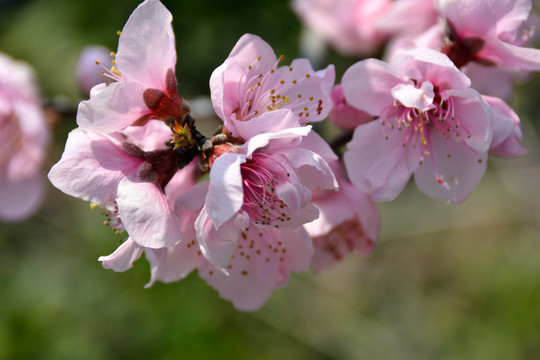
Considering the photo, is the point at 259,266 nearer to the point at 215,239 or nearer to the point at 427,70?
the point at 215,239

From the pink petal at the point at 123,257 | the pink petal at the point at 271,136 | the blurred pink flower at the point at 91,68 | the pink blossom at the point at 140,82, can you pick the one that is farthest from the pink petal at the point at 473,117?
the blurred pink flower at the point at 91,68

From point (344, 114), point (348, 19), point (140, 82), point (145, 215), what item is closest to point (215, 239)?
point (145, 215)

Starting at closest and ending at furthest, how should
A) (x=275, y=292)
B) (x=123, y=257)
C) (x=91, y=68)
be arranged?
(x=123, y=257)
(x=91, y=68)
(x=275, y=292)

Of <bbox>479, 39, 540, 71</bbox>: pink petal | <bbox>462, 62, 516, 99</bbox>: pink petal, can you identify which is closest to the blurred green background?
<bbox>462, 62, 516, 99</bbox>: pink petal

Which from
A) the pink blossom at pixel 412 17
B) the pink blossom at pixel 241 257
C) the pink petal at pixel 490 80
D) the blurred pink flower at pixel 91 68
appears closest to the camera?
the pink blossom at pixel 241 257

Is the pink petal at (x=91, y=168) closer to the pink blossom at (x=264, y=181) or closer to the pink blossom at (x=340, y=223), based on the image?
the pink blossom at (x=264, y=181)

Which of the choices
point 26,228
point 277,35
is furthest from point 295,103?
point 26,228
